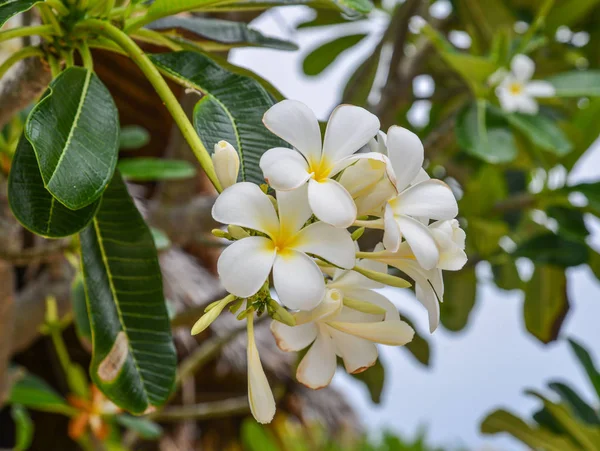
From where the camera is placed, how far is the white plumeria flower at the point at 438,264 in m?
0.32

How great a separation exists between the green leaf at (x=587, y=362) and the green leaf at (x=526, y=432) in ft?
0.41

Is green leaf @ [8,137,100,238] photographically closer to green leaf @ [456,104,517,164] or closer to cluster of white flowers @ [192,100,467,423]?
cluster of white flowers @ [192,100,467,423]

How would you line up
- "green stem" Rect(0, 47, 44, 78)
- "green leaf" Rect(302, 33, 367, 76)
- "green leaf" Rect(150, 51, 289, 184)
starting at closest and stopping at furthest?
"green leaf" Rect(150, 51, 289, 184) → "green stem" Rect(0, 47, 44, 78) → "green leaf" Rect(302, 33, 367, 76)

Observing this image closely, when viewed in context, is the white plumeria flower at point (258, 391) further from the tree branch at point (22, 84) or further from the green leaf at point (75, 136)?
the tree branch at point (22, 84)

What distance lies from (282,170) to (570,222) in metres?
1.00

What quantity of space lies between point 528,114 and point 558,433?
0.63m

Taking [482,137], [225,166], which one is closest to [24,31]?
[225,166]

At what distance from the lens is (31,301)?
1.12 metres

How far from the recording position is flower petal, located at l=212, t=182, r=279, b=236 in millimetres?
297

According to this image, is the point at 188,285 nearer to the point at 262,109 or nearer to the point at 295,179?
the point at 262,109

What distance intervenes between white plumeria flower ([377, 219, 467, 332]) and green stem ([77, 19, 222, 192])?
0.34 ft

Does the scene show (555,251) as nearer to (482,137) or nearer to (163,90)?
(482,137)

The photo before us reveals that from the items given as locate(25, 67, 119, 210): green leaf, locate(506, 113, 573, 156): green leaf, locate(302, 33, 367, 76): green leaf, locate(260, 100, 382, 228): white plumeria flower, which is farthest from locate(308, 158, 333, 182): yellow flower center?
locate(302, 33, 367, 76): green leaf

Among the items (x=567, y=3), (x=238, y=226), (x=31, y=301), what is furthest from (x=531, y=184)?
(x=238, y=226)
